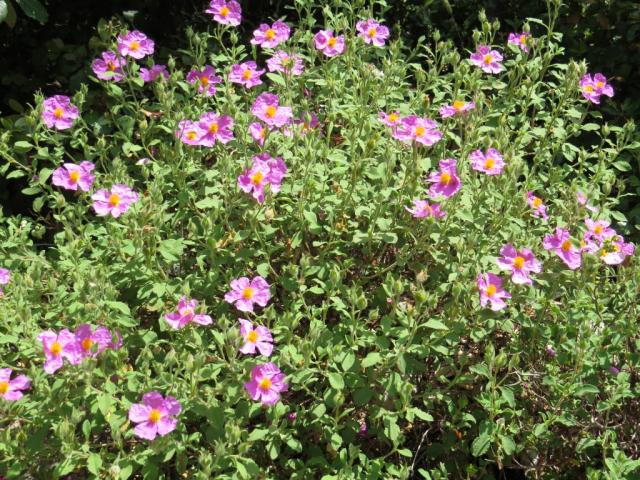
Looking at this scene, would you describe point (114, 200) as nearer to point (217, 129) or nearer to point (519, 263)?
point (217, 129)

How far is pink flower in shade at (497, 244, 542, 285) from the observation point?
7.84 feet

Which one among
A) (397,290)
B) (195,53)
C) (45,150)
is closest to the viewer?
(397,290)

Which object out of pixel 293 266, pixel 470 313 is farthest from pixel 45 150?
pixel 470 313

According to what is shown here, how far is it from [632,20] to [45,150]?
10.3 feet

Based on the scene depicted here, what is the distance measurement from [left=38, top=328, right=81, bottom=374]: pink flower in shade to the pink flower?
1.24 metres

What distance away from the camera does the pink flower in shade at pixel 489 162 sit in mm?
2510

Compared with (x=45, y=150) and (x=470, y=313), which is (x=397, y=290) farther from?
(x=45, y=150)

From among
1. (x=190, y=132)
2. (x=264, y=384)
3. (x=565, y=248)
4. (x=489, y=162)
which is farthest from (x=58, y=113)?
(x=565, y=248)

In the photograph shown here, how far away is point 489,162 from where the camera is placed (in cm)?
252

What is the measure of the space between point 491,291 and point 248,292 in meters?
0.75

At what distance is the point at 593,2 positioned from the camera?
4.25 meters

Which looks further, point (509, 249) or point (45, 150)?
point (45, 150)

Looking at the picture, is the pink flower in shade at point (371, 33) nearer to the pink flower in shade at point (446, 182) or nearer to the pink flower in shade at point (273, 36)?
the pink flower in shade at point (273, 36)

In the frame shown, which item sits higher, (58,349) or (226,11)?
(226,11)
